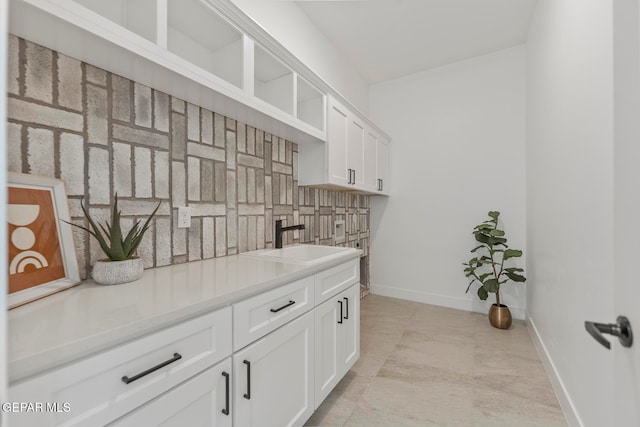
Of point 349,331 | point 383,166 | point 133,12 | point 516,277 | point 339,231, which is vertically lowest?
point 349,331

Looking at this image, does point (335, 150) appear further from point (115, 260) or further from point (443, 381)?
point (443, 381)

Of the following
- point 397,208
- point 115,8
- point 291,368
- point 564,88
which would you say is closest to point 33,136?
point 115,8

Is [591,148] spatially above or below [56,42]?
below

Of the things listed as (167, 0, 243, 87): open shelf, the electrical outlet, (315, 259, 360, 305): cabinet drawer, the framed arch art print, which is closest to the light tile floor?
(315, 259, 360, 305): cabinet drawer

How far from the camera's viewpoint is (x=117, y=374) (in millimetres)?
674

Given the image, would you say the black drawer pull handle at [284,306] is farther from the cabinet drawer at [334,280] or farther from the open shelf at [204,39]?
the open shelf at [204,39]

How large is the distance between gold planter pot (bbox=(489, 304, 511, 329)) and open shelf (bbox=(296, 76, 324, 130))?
2555mm

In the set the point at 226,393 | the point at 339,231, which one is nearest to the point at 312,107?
the point at 339,231

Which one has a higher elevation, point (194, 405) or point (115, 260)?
point (115, 260)

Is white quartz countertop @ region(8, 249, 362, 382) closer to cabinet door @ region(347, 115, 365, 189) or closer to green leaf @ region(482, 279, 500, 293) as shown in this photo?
cabinet door @ region(347, 115, 365, 189)

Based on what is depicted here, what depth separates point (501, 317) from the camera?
2.77 m

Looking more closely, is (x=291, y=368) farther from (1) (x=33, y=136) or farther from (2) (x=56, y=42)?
(2) (x=56, y=42)

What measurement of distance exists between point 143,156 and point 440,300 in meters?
3.47

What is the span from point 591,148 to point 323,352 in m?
1.70
